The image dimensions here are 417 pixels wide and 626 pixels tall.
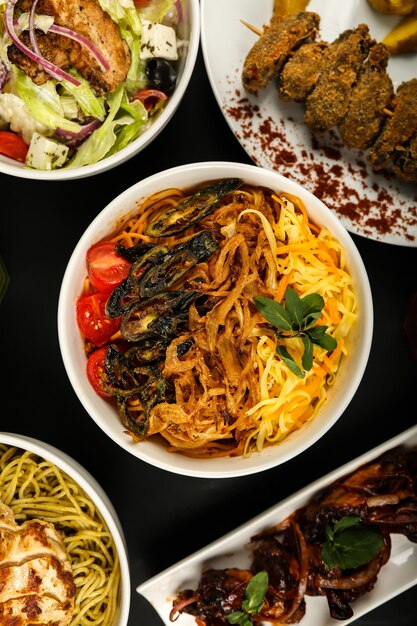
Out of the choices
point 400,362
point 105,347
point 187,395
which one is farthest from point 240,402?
point 400,362

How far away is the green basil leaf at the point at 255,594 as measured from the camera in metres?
2.60

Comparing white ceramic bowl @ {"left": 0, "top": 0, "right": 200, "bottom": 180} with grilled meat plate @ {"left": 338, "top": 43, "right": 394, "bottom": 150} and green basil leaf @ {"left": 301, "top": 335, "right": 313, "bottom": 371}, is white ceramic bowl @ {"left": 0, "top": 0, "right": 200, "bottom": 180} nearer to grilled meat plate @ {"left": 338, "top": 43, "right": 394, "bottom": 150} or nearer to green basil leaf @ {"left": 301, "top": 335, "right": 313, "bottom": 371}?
grilled meat plate @ {"left": 338, "top": 43, "right": 394, "bottom": 150}

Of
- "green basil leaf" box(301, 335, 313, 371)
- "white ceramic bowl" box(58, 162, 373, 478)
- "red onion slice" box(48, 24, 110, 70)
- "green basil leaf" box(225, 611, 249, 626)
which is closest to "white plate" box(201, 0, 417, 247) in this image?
"white ceramic bowl" box(58, 162, 373, 478)

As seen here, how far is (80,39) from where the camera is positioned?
2283 millimetres

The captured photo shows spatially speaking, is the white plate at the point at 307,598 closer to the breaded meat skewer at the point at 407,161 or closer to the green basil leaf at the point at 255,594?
the green basil leaf at the point at 255,594

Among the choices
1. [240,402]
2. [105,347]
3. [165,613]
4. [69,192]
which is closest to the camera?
[240,402]

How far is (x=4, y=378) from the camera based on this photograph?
2873 millimetres

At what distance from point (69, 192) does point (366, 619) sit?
7.28ft

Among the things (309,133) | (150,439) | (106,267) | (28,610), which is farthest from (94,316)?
(309,133)

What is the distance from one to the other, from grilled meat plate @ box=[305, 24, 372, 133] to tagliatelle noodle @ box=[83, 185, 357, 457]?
1.50ft

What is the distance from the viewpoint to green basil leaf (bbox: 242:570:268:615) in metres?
2.60

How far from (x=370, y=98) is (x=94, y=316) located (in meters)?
1.33

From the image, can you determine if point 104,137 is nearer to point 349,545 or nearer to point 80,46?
point 80,46

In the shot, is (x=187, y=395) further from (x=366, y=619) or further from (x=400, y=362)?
(x=366, y=619)
